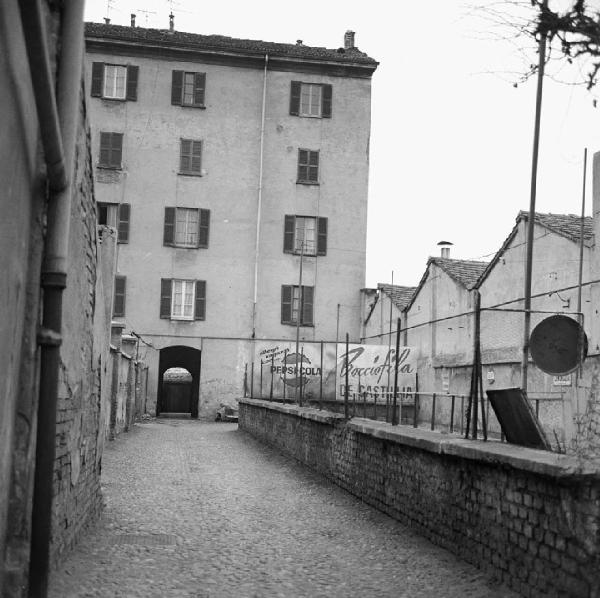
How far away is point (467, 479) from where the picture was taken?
6.70 metres

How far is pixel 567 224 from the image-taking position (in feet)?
59.8

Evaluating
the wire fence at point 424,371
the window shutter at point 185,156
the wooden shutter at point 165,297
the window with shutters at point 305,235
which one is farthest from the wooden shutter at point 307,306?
the window shutter at point 185,156

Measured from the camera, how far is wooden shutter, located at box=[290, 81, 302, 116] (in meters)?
31.8

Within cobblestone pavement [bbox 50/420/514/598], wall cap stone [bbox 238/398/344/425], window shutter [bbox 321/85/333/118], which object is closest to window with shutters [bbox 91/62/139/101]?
window shutter [bbox 321/85/333/118]

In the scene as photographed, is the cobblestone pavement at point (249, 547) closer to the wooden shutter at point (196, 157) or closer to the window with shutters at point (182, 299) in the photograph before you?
the window with shutters at point (182, 299)

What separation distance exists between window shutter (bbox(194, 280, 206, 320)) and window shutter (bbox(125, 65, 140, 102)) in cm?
728

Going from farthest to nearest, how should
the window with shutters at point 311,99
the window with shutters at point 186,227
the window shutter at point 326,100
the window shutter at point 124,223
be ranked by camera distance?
1. the window shutter at point 326,100
2. the window with shutters at point 311,99
3. the window with shutters at point 186,227
4. the window shutter at point 124,223

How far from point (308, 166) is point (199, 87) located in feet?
16.6

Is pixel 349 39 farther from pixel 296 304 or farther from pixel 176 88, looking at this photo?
pixel 296 304

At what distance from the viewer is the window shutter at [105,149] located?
30.8 m

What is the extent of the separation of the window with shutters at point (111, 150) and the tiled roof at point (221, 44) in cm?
357

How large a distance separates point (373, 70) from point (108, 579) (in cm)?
2890

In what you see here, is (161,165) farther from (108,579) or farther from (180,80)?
(108,579)

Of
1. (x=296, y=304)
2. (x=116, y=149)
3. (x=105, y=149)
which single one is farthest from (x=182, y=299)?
(x=105, y=149)
